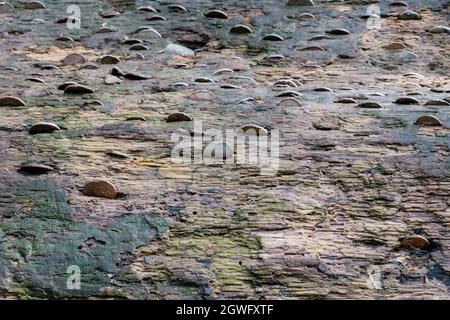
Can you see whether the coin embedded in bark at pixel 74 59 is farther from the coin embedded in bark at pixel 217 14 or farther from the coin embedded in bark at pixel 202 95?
the coin embedded in bark at pixel 217 14

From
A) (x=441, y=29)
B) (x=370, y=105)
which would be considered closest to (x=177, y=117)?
(x=370, y=105)

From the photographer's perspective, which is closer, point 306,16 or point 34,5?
point 306,16

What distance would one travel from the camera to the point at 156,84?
4.57 metres

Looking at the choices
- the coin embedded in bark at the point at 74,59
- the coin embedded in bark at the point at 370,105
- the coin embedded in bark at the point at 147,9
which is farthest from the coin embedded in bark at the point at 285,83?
the coin embedded in bark at the point at 147,9

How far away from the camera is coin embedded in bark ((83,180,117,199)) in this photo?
10.0 feet

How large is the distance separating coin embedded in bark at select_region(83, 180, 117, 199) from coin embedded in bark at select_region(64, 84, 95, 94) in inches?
51.0

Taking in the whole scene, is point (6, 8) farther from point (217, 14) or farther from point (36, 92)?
point (36, 92)

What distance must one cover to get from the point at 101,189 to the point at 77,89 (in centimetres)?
135

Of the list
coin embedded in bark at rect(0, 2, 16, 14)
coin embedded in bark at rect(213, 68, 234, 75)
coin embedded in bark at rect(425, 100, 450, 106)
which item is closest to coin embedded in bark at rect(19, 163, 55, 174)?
coin embedded in bark at rect(213, 68, 234, 75)

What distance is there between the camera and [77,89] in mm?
4258

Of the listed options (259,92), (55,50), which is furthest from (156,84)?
(55,50)

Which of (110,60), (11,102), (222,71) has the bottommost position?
(11,102)

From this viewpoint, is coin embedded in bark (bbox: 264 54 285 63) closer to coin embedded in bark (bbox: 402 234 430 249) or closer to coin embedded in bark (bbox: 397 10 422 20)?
coin embedded in bark (bbox: 397 10 422 20)

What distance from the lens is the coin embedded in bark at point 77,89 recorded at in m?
4.24
